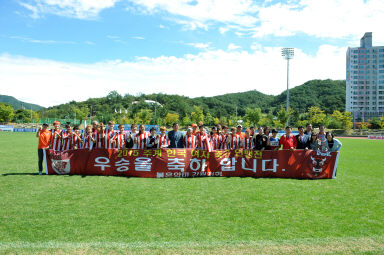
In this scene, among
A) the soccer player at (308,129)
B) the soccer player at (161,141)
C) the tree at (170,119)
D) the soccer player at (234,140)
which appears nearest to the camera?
the soccer player at (161,141)

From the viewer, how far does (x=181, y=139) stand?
961 centimetres

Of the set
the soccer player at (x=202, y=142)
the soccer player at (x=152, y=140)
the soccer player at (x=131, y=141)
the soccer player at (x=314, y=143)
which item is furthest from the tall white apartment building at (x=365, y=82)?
the soccer player at (x=131, y=141)

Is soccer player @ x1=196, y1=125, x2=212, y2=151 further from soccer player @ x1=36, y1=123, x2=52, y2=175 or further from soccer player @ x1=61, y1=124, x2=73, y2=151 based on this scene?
soccer player @ x1=36, y1=123, x2=52, y2=175

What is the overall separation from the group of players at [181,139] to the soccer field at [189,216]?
1.61 m

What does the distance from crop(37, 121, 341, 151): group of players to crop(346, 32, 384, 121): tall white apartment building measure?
387 feet

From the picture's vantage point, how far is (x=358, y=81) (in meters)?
111

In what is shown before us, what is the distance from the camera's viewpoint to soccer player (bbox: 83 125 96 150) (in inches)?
376

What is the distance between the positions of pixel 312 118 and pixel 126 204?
63.0m

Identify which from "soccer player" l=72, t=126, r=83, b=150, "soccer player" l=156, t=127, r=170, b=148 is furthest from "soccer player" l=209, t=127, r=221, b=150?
"soccer player" l=72, t=126, r=83, b=150

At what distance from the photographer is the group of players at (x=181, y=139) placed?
30.7ft

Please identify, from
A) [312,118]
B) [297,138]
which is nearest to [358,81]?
[312,118]

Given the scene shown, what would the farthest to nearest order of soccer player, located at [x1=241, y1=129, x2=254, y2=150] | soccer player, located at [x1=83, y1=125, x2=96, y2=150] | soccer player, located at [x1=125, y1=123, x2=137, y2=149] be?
soccer player, located at [x1=241, y1=129, x2=254, y2=150] < soccer player, located at [x1=83, y1=125, x2=96, y2=150] < soccer player, located at [x1=125, y1=123, x2=137, y2=149]

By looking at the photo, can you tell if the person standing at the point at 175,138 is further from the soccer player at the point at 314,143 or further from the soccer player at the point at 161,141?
the soccer player at the point at 314,143

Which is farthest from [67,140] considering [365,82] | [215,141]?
[365,82]
